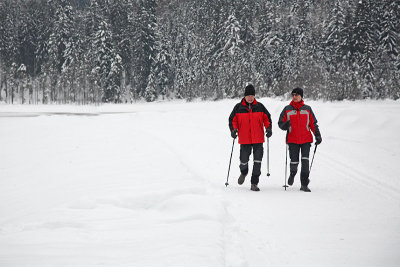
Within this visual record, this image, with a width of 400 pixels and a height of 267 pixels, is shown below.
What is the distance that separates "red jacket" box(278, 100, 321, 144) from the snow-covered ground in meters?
1.12

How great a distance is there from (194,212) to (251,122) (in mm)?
2526

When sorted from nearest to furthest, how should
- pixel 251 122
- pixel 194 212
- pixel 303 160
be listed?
pixel 194 212, pixel 303 160, pixel 251 122

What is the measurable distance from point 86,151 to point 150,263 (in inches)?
373

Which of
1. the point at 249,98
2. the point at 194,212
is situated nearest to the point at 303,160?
the point at 249,98

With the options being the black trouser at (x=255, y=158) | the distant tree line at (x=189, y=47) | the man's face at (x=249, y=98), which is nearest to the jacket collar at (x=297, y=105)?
the man's face at (x=249, y=98)

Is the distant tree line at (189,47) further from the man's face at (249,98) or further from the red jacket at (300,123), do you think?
the man's face at (249,98)

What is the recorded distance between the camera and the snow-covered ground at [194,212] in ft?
10.4

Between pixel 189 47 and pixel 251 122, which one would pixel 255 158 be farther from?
pixel 189 47

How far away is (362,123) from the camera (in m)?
12.7

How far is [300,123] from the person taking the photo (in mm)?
5949

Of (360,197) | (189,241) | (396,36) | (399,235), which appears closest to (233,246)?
(189,241)

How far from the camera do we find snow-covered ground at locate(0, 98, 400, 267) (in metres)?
3.17

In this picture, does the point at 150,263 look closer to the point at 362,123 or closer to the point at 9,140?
the point at 362,123

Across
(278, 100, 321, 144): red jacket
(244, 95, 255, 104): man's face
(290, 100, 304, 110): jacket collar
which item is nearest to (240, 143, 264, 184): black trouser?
(278, 100, 321, 144): red jacket
